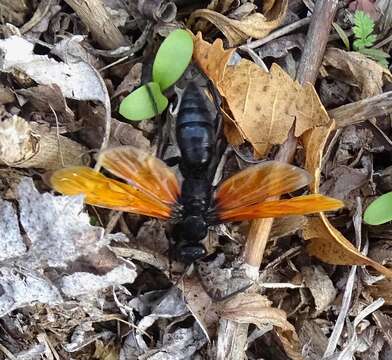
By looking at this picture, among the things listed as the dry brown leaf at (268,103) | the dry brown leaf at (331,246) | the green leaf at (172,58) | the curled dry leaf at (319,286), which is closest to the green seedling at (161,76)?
the green leaf at (172,58)

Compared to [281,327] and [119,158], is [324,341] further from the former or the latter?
[119,158]

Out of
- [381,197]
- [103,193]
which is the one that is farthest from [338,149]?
[103,193]

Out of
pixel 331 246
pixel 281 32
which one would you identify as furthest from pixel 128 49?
pixel 331 246

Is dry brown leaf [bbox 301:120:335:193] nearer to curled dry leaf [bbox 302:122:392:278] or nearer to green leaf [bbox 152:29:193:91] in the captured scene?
curled dry leaf [bbox 302:122:392:278]

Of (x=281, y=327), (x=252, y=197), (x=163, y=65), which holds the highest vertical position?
(x=163, y=65)

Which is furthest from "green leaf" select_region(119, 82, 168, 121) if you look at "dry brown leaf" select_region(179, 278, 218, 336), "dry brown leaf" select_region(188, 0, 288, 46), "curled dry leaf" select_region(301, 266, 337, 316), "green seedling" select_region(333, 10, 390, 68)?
"curled dry leaf" select_region(301, 266, 337, 316)
